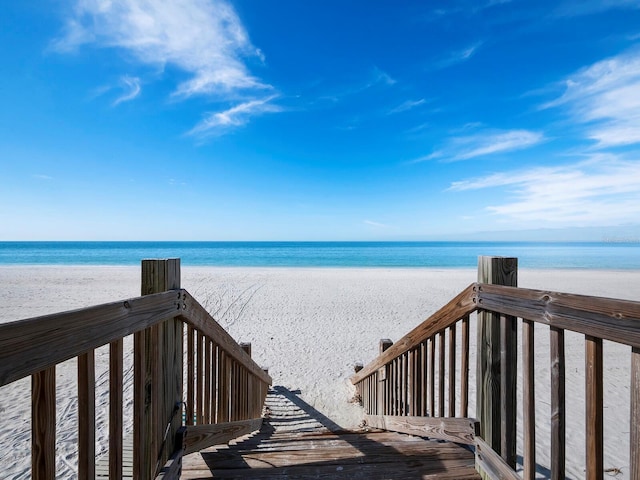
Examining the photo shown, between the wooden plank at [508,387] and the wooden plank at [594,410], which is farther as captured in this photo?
the wooden plank at [508,387]

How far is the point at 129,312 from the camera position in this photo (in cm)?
132

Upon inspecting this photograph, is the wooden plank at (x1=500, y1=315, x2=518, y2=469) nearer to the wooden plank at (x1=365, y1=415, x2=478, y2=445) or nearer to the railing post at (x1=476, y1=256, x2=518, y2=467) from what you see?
the railing post at (x1=476, y1=256, x2=518, y2=467)

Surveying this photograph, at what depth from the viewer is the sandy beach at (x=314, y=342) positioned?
3.85m

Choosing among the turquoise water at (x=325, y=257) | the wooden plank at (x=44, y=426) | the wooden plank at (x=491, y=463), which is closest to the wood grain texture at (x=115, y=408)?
the wooden plank at (x=44, y=426)

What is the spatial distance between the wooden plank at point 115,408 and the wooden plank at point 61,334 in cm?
10

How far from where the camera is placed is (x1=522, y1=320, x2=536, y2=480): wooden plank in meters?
1.57

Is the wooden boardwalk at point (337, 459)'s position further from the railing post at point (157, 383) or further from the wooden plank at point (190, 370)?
the railing post at point (157, 383)

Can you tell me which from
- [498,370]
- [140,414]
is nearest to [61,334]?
[140,414]

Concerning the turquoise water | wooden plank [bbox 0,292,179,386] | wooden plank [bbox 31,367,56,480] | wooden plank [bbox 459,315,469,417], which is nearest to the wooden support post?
wooden plank [bbox 0,292,179,386]

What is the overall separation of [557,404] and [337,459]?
153cm

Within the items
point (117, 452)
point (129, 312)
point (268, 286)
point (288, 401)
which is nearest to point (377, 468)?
point (117, 452)

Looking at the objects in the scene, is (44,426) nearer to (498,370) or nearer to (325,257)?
(498,370)

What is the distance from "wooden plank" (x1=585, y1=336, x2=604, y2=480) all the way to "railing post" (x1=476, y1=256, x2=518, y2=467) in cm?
64

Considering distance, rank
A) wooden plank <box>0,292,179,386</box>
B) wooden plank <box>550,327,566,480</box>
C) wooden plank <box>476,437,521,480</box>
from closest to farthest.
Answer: wooden plank <box>0,292,179,386</box>
wooden plank <box>550,327,566,480</box>
wooden plank <box>476,437,521,480</box>
